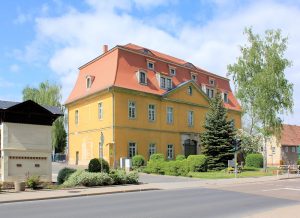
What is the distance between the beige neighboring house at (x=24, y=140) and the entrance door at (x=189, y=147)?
26275mm

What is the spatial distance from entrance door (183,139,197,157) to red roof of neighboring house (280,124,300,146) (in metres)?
23.1

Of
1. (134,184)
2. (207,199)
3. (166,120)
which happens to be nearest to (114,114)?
(166,120)

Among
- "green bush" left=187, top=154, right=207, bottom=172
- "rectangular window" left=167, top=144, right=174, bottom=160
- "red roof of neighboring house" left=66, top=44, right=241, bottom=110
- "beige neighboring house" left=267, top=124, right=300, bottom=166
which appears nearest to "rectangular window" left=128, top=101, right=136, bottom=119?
"red roof of neighboring house" left=66, top=44, right=241, bottom=110

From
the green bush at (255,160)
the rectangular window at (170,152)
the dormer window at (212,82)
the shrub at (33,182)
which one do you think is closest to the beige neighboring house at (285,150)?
the dormer window at (212,82)

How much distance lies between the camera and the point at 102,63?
43375 mm

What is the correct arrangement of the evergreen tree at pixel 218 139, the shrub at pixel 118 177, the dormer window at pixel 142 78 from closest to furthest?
1. the shrub at pixel 118 177
2. the evergreen tree at pixel 218 139
3. the dormer window at pixel 142 78

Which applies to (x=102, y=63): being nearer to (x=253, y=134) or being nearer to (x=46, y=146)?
(x=253, y=134)

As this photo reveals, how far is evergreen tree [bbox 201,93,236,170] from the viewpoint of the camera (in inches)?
1427

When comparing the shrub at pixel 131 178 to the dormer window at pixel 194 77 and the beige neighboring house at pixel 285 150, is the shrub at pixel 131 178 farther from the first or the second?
the beige neighboring house at pixel 285 150

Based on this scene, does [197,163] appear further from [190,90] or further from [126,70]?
[190,90]

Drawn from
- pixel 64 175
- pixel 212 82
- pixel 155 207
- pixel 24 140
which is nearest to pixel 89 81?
pixel 212 82

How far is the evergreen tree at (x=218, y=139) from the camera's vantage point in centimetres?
3625

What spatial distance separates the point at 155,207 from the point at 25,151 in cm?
1009

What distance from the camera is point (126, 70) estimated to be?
4144 centimetres
